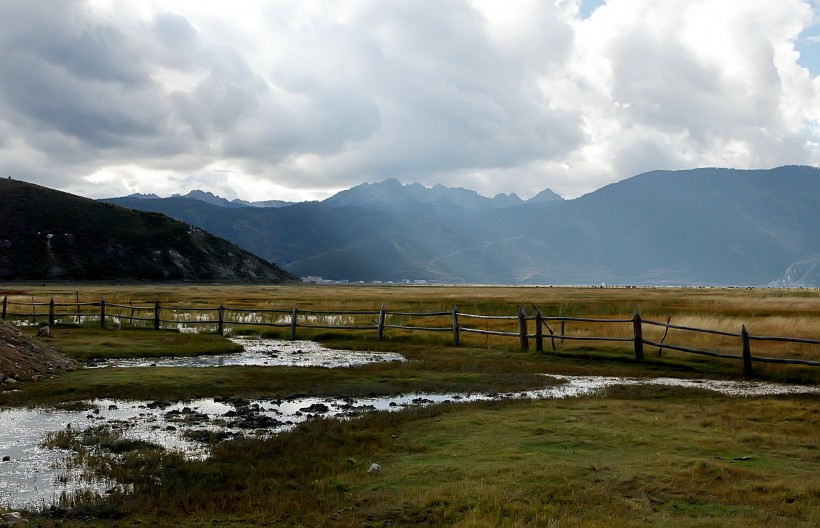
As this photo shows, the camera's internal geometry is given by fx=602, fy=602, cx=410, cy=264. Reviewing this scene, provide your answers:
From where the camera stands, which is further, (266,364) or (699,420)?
(266,364)

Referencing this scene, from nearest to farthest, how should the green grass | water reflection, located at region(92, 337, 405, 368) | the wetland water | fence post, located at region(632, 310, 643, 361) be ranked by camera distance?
the green grass, the wetland water, water reflection, located at region(92, 337, 405, 368), fence post, located at region(632, 310, 643, 361)

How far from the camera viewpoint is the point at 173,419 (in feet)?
46.1

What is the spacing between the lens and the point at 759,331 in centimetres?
2939

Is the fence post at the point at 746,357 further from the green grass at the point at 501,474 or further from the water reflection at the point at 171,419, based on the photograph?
the green grass at the point at 501,474

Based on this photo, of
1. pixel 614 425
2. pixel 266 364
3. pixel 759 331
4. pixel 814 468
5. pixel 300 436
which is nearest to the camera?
pixel 814 468

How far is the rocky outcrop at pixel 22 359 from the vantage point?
63.4 feet

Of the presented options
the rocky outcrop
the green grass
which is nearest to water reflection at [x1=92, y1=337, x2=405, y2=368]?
the rocky outcrop

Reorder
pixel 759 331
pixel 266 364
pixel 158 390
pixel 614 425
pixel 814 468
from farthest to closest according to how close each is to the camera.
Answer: pixel 759 331 < pixel 266 364 < pixel 158 390 < pixel 614 425 < pixel 814 468

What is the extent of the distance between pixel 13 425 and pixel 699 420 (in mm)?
15250

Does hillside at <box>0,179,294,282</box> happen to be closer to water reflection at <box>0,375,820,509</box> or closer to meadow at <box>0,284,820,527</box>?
meadow at <box>0,284,820,527</box>

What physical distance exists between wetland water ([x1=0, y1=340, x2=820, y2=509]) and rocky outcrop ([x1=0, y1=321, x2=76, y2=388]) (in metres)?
4.97

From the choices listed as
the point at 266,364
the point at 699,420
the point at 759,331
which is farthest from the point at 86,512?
the point at 759,331

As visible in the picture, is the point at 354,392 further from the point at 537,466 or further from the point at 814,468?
the point at 814,468

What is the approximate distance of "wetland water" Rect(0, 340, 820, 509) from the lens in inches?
372
